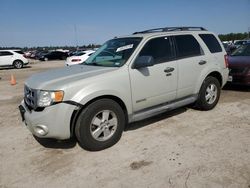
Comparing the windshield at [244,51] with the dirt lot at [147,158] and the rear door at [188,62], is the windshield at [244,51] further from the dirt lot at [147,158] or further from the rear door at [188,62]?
the dirt lot at [147,158]

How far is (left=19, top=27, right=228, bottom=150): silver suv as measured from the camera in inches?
149

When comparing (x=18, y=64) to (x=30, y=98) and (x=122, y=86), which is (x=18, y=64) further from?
(x=122, y=86)

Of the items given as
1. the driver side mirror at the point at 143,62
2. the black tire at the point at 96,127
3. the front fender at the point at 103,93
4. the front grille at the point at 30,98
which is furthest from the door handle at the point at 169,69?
the front grille at the point at 30,98

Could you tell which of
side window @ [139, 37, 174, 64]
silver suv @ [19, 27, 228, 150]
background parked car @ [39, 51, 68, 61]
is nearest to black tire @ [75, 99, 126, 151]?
silver suv @ [19, 27, 228, 150]

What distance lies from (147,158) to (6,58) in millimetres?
21460

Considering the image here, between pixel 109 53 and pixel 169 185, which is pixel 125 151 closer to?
pixel 169 185

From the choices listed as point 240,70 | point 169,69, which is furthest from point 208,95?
point 240,70

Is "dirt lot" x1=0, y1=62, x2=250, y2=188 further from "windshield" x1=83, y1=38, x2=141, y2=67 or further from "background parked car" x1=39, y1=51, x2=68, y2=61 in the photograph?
"background parked car" x1=39, y1=51, x2=68, y2=61

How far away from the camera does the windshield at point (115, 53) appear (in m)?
4.54

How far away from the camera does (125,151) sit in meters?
4.07

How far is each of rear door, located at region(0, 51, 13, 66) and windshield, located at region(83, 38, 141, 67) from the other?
63.4 feet

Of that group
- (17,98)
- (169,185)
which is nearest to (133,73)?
(169,185)

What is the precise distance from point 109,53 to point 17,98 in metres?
4.83

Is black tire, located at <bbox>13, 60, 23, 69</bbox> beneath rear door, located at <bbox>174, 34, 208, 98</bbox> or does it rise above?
beneath
